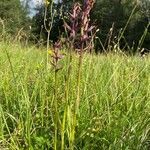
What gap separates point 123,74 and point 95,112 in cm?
92

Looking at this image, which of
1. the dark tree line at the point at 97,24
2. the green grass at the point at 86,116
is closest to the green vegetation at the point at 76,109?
the green grass at the point at 86,116

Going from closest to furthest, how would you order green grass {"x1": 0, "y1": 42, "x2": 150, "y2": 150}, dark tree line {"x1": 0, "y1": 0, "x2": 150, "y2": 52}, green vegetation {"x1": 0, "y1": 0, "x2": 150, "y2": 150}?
green vegetation {"x1": 0, "y1": 0, "x2": 150, "y2": 150} → green grass {"x1": 0, "y1": 42, "x2": 150, "y2": 150} → dark tree line {"x1": 0, "y1": 0, "x2": 150, "y2": 52}

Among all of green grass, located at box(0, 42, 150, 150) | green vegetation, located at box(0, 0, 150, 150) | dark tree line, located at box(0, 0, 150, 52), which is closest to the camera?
green vegetation, located at box(0, 0, 150, 150)

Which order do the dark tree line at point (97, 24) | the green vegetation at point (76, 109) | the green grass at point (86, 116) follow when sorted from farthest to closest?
the dark tree line at point (97, 24) → the green grass at point (86, 116) → the green vegetation at point (76, 109)

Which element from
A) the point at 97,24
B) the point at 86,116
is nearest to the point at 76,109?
the point at 97,24

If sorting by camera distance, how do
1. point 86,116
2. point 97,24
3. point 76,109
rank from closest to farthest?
1. point 76,109
2. point 97,24
3. point 86,116

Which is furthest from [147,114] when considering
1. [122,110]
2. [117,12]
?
[117,12]

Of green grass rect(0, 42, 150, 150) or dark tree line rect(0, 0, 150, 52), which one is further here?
dark tree line rect(0, 0, 150, 52)

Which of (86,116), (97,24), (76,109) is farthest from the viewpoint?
(86,116)

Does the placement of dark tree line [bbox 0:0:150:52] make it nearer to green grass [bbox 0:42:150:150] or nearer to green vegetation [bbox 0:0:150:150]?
green vegetation [bbox 0:0:150:150]

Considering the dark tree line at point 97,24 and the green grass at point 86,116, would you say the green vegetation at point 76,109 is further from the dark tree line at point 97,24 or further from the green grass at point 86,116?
the dark tree line at point 97,24

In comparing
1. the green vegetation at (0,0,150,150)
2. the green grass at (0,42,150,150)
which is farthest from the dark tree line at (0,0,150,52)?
the green grass at (0,42,150,150)

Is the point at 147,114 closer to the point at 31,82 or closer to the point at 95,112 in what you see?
the point at 95,112

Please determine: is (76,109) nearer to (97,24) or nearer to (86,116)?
(97,24)
